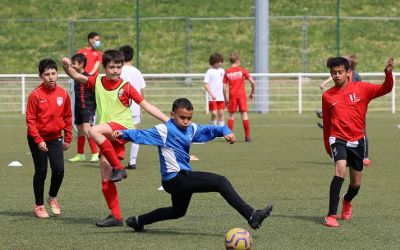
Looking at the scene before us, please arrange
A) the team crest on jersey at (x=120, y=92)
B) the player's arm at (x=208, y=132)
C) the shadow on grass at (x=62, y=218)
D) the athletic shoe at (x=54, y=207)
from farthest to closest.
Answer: the athletic shoe at (x=54, y=207) < the shadow on grass at (x=62, y=218) < the team crest on jersey at (x=120, y=92) < the player's arm at (x=208, y=132)

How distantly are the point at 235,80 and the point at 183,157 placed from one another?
11619 mm

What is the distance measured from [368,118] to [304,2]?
1569cm

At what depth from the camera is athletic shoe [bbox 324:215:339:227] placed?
996cm

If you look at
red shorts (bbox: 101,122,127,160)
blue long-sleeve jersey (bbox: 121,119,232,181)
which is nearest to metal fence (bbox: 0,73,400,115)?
red shorts (bbox: 101,122,127,160)

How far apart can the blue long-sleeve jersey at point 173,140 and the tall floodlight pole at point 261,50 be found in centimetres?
1951

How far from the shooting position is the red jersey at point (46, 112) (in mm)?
10539

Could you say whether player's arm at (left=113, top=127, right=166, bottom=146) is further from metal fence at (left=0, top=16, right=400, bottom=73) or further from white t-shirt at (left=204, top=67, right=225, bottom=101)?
metal fence at (left=0, top=16, right=400, bottom=73)

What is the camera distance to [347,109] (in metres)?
10.2

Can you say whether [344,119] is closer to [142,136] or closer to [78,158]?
[142,136]

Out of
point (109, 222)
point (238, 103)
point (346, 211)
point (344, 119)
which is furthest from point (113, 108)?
point (238, 103)

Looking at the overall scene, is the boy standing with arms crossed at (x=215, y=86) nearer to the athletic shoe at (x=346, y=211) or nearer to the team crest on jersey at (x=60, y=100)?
the team crest on jersey at (x=60, y=100)

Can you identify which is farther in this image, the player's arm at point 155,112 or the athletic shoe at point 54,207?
the athletic shoe at point 54,207

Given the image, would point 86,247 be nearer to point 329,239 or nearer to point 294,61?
point 329,239

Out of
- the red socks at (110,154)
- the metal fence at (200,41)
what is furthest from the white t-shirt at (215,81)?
the metal fence at (200,41)
